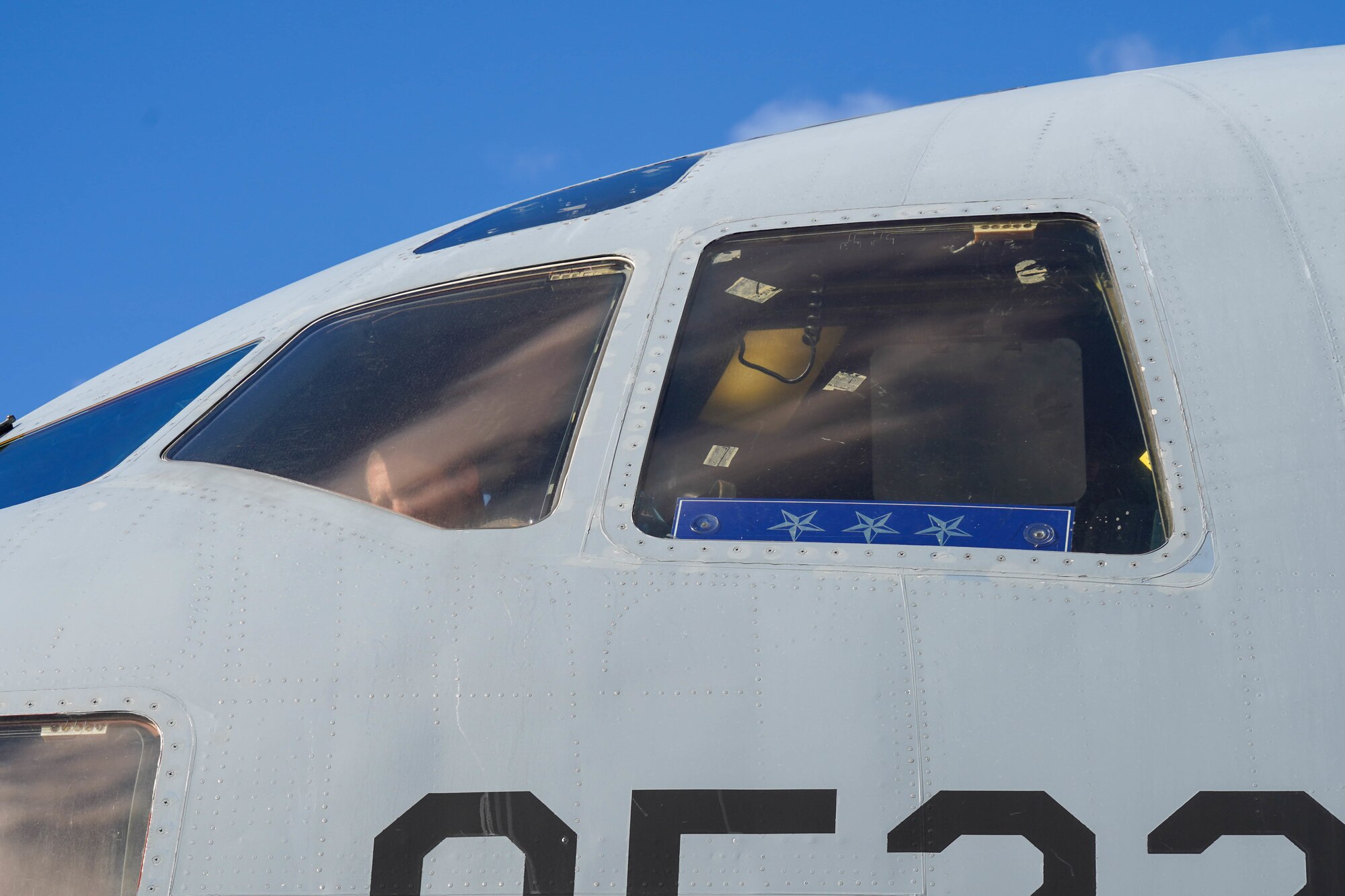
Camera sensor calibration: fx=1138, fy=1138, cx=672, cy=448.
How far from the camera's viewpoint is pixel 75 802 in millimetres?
3141

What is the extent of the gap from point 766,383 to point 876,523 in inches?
25.7

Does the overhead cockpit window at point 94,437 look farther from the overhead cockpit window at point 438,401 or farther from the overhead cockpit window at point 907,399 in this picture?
the overhead cockpit window at point 907,399

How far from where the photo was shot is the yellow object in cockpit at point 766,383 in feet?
11.9

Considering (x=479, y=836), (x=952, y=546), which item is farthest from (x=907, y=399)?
(x=479, y=836)

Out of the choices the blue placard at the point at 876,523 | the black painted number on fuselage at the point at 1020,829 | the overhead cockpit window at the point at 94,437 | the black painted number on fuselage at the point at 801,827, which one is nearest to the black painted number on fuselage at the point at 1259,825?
the black painted number on fuselage at the point at 801,827

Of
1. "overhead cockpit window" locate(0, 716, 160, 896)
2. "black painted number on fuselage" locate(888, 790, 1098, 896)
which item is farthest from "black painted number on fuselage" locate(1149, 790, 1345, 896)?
"overhead cockpit window" locate(0, 716, 160, 896)

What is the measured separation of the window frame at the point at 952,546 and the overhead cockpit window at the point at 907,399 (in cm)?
3

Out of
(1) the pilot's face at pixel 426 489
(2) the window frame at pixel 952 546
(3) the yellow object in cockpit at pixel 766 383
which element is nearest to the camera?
(2) the window frame at pixel 952 546

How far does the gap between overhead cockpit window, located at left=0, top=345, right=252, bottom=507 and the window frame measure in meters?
1.73

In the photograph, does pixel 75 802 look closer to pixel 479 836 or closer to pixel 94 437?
pixel 479 836

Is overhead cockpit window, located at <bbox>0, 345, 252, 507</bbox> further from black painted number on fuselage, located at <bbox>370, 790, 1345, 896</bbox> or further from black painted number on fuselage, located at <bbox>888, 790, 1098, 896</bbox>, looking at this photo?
black painted number on fuselage, located at <bbox>888, 790, 1098, 896</bbox>

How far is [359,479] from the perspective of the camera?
3.65 metres

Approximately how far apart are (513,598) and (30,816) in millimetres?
1445

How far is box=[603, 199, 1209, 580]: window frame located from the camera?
3.17 metres
